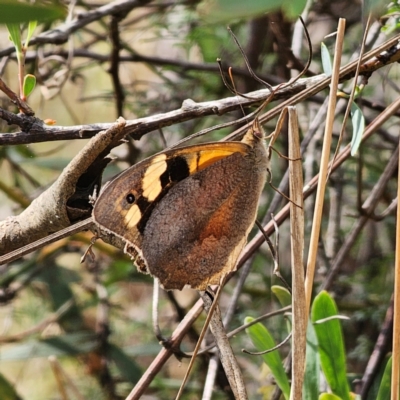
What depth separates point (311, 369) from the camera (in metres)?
0.83

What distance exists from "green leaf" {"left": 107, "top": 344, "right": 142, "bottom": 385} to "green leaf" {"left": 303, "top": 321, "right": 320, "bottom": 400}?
885mm

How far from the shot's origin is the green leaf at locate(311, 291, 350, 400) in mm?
809

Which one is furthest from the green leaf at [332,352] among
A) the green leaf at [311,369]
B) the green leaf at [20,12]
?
the green leaf at [20,12]

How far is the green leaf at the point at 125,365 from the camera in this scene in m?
1.62

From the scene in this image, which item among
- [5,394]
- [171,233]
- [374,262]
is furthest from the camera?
[374,262]

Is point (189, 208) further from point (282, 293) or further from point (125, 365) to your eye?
point (125, 365)

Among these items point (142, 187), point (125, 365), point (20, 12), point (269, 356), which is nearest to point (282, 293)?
point (269, 356)

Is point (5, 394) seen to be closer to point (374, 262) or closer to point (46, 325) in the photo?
point (46, 325)

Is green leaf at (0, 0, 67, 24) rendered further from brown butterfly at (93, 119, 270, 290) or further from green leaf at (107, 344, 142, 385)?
green leaf at (107, 344, 142, 385)

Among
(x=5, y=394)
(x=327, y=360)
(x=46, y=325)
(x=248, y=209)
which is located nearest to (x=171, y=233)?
(x=248, y=209)

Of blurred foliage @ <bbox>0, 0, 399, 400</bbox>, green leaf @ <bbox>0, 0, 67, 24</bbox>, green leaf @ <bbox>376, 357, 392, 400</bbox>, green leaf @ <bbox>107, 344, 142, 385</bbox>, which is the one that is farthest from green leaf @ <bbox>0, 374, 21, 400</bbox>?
green leaf @ <bbox>0, 0, 67, 24</bbox>

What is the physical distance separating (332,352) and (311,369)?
0.14ft

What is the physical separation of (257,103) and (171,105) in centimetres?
105

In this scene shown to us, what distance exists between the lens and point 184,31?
69.1 inches
